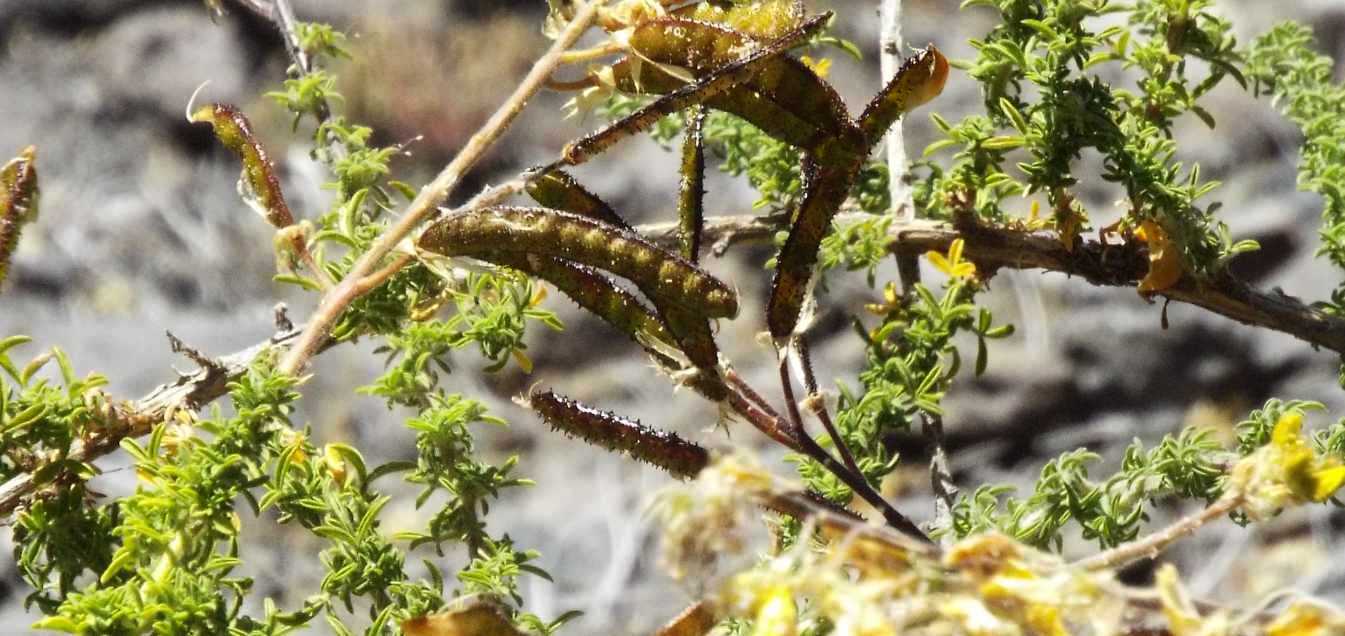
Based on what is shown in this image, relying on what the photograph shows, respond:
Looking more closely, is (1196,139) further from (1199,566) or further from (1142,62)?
(1142,62)

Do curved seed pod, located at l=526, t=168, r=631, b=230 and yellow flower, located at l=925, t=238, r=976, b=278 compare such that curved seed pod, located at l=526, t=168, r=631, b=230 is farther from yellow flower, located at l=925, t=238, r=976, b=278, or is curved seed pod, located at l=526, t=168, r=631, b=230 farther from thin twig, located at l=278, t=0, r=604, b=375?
yellow flower, located at l=925, t=238, r=976, b=278

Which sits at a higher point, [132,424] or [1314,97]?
[1314,97]

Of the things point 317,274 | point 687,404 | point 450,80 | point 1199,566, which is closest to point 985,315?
point 317,274

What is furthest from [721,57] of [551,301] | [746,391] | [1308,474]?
[551,301]

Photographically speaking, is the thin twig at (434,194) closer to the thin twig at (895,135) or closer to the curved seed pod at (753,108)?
the curved seed pod at (753,108)

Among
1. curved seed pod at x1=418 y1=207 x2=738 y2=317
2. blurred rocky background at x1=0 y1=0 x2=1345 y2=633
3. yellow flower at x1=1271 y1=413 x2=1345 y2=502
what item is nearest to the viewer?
yellow flower at x1=1271 y1=413 x2=1345 y2=502

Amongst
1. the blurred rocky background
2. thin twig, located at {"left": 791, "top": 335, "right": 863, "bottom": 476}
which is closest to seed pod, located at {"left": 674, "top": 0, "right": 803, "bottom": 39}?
thin twig, located at {"left": 791, "top": 335, "right": 863, "bottom": 476}
